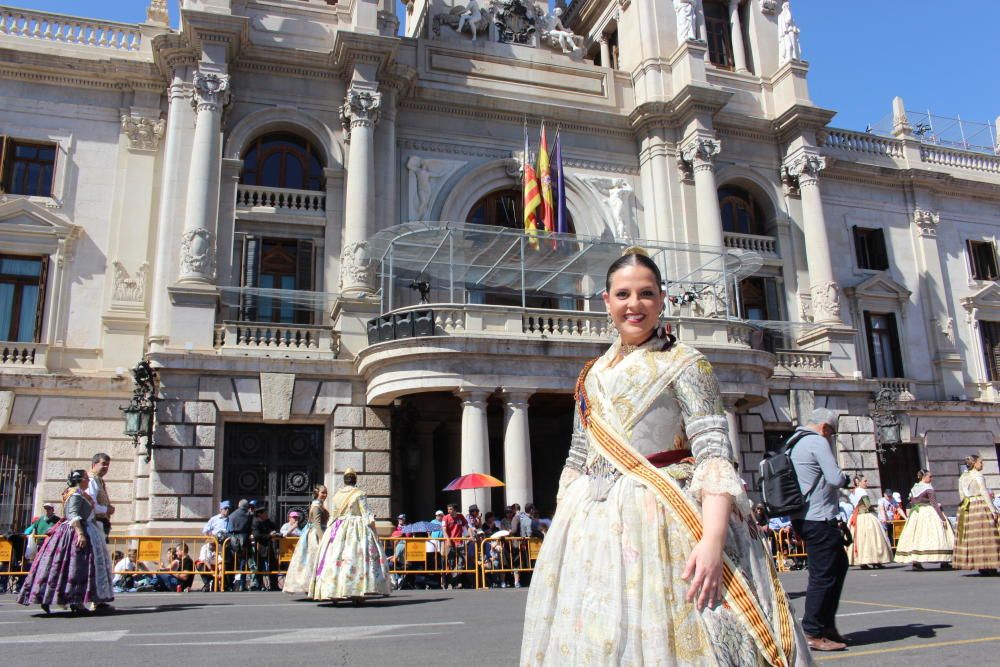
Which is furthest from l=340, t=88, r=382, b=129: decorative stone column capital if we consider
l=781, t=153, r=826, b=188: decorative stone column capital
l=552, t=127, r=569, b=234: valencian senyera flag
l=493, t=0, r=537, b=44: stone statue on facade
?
l=781, t=153, r=826, b=188: decorative stone column capital

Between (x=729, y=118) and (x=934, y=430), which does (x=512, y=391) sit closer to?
(x=729, y=118)

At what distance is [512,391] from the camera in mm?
18375

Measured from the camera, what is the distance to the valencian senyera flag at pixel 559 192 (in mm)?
22047

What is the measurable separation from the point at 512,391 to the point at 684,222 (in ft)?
28.6

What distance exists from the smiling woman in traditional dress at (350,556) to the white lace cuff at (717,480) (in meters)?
8.15

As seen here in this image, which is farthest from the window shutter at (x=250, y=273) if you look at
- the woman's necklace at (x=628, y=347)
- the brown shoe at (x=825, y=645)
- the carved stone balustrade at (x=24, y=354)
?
the woman's necklace at (x=628, y=347)

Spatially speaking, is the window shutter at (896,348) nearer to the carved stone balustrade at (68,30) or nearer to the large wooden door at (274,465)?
the large wooden door at (274,465)

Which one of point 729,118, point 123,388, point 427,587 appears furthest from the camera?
point 729,118

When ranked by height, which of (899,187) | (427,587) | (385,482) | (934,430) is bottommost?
(427,587)

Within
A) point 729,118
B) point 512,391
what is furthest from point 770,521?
point 729,118

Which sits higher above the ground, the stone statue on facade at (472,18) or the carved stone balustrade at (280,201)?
the stone statue on facade at (472,18)

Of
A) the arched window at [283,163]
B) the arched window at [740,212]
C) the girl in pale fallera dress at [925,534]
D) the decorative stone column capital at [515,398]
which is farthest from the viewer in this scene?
the arched window at [740,212]

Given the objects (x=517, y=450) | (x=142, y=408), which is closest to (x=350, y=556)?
(x=517, y=450)

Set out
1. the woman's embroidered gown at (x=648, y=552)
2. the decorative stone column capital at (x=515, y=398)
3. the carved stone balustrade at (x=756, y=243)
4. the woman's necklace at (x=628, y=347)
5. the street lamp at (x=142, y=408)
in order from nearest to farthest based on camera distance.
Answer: the woman's embroidered gown at (x=648, y=552), the woman's necklace at (x=628, y=347), the street lamp at (x=142, y=408), the decorative stone column capital at (x=515, y=398), the carved stone balustrade at (x=756, y=243)
